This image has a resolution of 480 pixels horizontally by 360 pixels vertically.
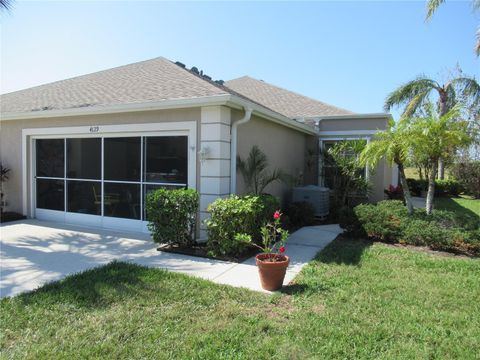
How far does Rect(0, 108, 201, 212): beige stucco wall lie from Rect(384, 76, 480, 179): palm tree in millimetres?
12962

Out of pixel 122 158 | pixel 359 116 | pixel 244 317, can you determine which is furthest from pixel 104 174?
pixel 359 116

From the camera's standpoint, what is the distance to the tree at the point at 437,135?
7.09 m

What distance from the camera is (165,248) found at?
22.5 feet

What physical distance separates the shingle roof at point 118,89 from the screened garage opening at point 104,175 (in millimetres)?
971

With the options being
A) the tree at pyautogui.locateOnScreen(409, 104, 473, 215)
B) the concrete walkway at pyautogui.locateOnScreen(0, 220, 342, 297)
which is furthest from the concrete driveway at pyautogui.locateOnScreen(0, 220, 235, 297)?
the tree at pyautogui.locateOnScreen(409, 104, 473, 215)

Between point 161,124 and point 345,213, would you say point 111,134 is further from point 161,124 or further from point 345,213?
point 345,213

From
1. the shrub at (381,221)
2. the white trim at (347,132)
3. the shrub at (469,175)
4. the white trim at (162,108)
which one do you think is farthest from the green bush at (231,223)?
the shrub at (469,175)

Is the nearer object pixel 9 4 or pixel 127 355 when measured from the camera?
pixel 127 355

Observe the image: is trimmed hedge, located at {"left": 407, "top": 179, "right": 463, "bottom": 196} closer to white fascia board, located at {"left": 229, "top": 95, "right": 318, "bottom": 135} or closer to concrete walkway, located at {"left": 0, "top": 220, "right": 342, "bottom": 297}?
white fascia board, located at {"left": 229, "top": 95, "right": 318, "bottom": 135}

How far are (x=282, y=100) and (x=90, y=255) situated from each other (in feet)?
36.5

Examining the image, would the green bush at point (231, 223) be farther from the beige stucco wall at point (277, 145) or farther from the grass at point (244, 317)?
the beige stucco wall at point (277, 145)

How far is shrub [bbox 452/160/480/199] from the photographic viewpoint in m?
20.9

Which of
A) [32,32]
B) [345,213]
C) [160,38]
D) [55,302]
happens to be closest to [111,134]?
[32,32]

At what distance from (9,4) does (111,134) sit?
3.24 metres
